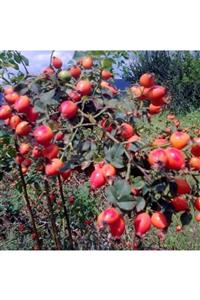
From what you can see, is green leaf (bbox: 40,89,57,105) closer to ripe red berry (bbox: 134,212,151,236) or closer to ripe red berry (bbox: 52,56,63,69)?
ripe red berry (bbox: 52,56,63,69)

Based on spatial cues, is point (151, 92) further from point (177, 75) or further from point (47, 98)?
point (177, 75)

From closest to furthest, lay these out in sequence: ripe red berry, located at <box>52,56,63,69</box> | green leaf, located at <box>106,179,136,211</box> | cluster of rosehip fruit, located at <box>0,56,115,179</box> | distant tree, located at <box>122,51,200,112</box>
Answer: green leaf, located at <box>106,179,136,211</box> → cluster of rosehip fruit, located at <box>0,56,115,179</box> → ripe red berry, located at <box>52,56,63,69</box> → distant tree, located at <box>122,51,200,112</box>

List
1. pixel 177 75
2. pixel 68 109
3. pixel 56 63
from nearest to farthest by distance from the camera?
pixel 68 109
pixel 56 63
pixel 177 75

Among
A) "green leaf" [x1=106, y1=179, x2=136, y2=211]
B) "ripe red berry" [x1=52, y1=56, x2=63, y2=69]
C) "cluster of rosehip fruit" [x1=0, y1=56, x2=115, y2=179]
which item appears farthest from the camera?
"ripe red berry" [x1=52, y1=56, x2=63, y2=69]

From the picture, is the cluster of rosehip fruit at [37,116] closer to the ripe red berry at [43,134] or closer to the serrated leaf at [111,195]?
the ripe red berry at [43,134]

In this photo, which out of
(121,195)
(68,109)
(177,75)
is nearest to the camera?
(121,195)

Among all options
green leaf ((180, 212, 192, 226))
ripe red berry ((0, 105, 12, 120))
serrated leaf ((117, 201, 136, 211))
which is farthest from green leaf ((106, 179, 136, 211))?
ripe red berry ((0, 105, 12, 120))

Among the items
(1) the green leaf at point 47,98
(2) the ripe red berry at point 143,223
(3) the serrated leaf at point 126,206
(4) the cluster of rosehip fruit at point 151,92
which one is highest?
(1) the green leaf at point 47,98

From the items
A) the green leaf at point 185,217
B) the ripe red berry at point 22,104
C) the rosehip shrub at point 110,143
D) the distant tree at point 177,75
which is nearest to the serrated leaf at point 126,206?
the rosehip shrub at point 110,143

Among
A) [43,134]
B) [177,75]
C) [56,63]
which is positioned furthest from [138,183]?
[177,75]

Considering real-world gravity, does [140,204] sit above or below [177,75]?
above

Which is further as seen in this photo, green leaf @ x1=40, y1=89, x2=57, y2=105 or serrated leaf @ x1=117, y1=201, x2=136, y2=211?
green leaf @ x1=40, y1=89, x2=57, y2=105

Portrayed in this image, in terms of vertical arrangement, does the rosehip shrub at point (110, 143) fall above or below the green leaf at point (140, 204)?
above
